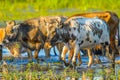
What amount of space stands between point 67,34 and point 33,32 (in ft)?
4.64

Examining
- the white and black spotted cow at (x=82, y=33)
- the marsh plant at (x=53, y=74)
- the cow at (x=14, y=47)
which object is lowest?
the marsh plant at (x=53, y=74)

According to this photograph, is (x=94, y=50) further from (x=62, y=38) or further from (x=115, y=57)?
(x=62, y=38)

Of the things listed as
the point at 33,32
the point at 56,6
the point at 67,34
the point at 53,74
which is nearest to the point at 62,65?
the point at 33,32

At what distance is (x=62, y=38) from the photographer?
45.3ft

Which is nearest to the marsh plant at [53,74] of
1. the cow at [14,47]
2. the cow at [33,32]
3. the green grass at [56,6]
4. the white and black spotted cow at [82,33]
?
the white and black spotted cow at [82,33]

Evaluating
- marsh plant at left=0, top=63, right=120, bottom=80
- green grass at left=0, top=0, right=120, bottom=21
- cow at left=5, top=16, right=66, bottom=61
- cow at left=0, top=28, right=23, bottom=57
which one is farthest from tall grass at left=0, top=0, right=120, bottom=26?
marsh plant at left=0, top=63, right=120, bottom=80

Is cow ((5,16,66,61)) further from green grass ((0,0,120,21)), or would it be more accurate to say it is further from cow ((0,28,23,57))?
green grass ((0,0,120,21))

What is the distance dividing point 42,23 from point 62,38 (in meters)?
1.47

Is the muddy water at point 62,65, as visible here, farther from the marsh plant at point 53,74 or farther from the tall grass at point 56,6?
the tall grass at point 56,6

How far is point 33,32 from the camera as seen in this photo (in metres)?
14.9

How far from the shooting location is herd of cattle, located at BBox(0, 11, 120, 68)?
1390cm

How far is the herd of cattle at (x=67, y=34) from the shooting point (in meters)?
13.9

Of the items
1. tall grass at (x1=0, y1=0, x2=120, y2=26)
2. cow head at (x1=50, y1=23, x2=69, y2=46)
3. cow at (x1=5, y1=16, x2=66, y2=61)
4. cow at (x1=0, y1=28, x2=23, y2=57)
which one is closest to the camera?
cow head at (x1=50, y1=23, x2=69, y2=46)

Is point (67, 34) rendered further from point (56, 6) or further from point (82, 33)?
point (56, 6)
